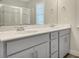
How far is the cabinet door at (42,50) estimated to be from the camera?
1699 millimetres

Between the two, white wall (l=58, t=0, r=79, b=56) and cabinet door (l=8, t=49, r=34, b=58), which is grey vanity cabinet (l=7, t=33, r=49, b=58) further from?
white wall (l=58, t=0, r=79, b=56)

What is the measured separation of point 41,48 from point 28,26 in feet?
2.68

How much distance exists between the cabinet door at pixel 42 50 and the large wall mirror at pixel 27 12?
2.16 feet

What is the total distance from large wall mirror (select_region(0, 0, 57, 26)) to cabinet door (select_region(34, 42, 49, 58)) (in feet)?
2.16

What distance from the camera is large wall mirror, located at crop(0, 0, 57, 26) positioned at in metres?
1.95

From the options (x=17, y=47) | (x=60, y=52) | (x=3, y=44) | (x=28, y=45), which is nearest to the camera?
(x=3, y=44)

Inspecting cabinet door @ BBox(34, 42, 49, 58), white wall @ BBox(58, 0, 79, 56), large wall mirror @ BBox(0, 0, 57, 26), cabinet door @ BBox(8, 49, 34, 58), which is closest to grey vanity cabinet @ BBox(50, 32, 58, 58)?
cabinet door @ BBox(34, 42, 49, 58)

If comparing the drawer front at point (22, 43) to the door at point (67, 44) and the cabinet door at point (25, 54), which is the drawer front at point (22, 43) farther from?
the door at point (67, 44)

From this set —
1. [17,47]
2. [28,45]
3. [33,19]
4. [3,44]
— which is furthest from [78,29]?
[3,44]

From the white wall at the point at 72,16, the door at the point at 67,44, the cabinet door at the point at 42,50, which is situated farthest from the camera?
the white wall at the point at 72,16

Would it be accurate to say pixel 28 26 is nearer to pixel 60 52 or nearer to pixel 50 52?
pixel 50 52

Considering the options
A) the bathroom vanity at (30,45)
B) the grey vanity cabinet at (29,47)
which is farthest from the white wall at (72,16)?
the grey vanity cabinet at (29,47)

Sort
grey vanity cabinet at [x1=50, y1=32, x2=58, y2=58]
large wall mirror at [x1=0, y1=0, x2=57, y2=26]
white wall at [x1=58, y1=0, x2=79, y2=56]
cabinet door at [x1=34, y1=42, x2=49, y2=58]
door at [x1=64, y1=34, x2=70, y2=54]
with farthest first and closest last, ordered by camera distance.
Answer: white wall at [x1=58, y1=0, x2=79, y2=56]
door at [x1=64, y1=34, x2=70, y2=54]
grey vanity cabinet at [x1=50, y1=32, x2=58, y2=58]
large wall mirror at [x1=0, y1=0, x2=57, y2=26]
cabinet door at [x1=34, y1=42, x2=49, y2=58]

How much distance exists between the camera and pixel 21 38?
1.37 metres
